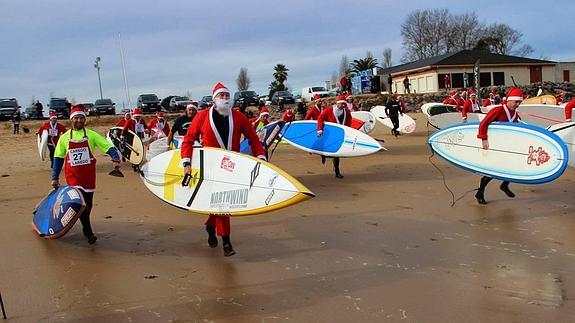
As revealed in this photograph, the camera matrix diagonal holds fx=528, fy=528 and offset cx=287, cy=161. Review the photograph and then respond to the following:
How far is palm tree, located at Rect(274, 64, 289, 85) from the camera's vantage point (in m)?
70.0

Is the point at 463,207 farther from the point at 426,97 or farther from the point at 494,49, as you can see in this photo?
the point at 494,49

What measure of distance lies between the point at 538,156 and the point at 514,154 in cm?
32

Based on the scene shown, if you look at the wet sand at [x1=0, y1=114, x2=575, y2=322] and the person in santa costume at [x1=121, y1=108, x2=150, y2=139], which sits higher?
the person in santa costume at [x1=121, y1=108, x2=150, y2=139]

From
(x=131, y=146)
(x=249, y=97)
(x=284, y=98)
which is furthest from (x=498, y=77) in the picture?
(x=131, y=146)

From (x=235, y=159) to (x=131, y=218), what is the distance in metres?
2.79

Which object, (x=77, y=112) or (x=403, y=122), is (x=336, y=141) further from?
(x=403, y=122)

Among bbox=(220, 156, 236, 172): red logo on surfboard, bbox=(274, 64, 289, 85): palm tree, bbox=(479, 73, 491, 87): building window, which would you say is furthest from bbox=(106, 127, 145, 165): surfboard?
bbox=(274, 64, 289, 85): palm tree

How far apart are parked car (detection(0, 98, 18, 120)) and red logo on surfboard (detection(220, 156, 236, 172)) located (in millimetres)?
31058

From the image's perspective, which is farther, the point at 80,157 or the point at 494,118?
the point at 494,118

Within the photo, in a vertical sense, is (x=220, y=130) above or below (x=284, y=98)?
below

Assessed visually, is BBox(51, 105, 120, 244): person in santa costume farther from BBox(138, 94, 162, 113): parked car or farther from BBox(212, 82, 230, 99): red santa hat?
BBox(138, 94, 162, 113): parked car

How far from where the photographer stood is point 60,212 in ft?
20.3

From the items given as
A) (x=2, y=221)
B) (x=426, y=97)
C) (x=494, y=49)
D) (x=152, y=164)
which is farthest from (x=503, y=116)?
(x=494, y=49)

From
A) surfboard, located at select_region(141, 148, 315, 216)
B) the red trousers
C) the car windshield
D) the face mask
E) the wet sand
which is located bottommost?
the wet sand
